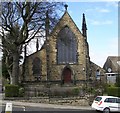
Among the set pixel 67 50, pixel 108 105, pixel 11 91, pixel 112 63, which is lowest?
pixel 108 105

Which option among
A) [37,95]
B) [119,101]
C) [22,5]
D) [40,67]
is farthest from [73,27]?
[119,101]

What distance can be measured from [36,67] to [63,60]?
177 inches

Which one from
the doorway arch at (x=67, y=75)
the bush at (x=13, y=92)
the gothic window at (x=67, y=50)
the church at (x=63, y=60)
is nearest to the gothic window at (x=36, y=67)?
the church at (x=63, y=60)

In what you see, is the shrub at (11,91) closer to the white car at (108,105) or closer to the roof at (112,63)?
the white car at (108,105)

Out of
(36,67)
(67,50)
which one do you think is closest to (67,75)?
(67,50)

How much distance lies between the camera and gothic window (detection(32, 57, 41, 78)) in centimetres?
4675

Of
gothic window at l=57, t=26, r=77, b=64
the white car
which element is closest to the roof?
gothic window at l=57, t=26, r=77, b=64

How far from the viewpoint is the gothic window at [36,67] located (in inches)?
1841

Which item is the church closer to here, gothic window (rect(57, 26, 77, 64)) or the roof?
gothic window (rect(57, 26, 77, 64))

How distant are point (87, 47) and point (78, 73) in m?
4.43

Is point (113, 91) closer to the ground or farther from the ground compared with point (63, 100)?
farther from the ground

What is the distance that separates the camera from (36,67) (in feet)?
155

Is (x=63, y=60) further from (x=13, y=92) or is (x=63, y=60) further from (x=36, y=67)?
(x=13, y=92)

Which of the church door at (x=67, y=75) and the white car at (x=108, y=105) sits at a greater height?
the church door at (x=67, y=75)
